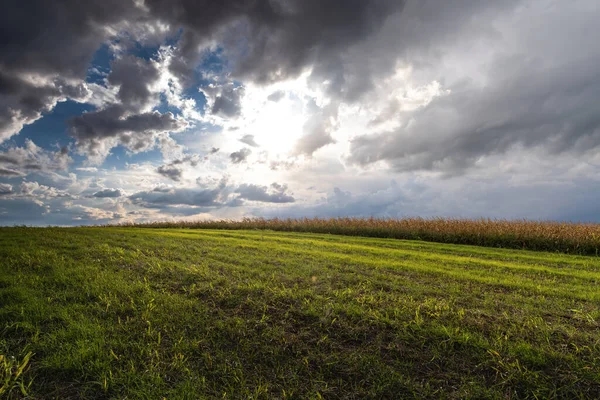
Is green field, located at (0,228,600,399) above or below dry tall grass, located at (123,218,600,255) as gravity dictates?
below

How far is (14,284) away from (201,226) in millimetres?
27351

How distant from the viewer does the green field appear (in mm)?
4195

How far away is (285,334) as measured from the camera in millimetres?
5133

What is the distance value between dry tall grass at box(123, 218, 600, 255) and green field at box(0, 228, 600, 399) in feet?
39.1

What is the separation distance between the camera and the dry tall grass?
18.5 metres

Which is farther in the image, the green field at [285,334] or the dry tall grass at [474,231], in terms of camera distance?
the dry tall grass at [474,231]

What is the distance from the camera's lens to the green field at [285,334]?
4195mm

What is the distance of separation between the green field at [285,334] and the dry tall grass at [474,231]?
11.9 meters

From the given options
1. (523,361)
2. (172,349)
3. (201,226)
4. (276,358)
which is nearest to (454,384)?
(523,361)

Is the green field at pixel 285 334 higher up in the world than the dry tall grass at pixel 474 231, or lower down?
lower down

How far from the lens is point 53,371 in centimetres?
445

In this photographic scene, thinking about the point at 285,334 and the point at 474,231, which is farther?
the point at 474,231

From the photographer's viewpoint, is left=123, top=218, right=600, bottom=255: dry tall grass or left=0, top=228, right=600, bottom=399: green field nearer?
left=0, top=228, right=600, bottom=399: green field

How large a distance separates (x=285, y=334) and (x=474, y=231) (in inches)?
764
